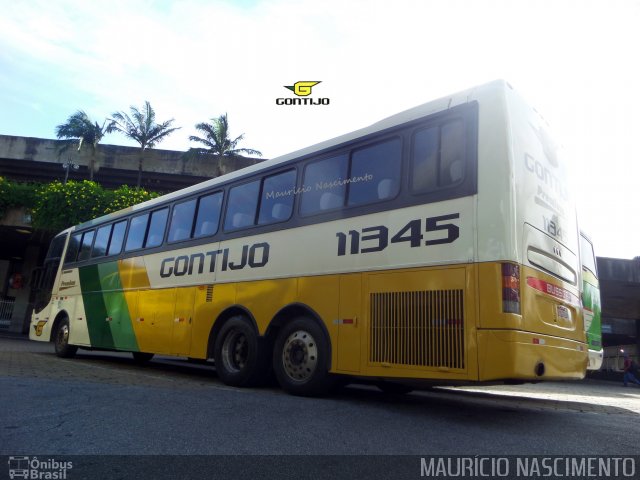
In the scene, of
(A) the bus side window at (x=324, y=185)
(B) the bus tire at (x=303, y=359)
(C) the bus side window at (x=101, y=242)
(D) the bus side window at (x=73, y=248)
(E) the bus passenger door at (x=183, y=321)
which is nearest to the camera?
(B) the bus tire at (x=303, y=359)

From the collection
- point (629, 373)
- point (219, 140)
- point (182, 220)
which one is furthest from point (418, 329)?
point (219, 140)

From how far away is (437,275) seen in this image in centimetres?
489

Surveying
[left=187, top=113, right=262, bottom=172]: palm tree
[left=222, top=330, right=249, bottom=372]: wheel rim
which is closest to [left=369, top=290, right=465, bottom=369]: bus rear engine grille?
[left=222, top=330, right=249, bottom=372]: wheel rim

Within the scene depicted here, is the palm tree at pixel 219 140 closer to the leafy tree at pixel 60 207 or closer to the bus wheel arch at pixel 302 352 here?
the leafy tree at pixel 60 207

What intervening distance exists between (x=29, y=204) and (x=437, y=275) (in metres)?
24.7

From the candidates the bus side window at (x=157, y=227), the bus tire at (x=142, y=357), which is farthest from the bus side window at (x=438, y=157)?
the bus tire at (x=142, y=357)

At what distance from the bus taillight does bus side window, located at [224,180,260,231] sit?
13.3 ft

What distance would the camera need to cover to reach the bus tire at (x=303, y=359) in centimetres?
584

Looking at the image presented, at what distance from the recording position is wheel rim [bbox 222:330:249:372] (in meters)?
7.12

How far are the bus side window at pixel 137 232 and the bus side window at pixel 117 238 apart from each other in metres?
0.34

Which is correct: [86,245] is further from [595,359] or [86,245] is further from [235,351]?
[595,359]

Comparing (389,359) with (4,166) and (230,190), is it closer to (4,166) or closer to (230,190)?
(230,190)

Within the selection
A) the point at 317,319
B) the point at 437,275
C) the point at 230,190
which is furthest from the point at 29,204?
the point at 437,275

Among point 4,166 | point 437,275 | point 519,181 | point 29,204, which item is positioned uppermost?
point 4,166
